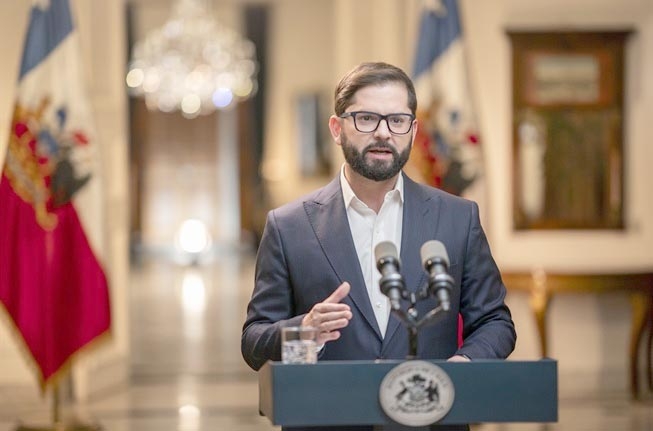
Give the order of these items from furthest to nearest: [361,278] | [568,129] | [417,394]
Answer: [568,129], [361,278], [417,394]

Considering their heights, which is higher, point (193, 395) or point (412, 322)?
point (412, 322)

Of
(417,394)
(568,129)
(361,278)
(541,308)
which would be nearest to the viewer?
(417,394)

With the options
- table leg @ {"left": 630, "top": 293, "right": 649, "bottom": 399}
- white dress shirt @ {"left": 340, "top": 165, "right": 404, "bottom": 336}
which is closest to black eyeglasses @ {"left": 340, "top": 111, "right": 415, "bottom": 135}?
white dress shirt @ {"left": 340, "top": 165, "right": 404, "bottom": 336}

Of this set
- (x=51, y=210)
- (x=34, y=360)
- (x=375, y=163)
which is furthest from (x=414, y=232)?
(x=51, y=210)

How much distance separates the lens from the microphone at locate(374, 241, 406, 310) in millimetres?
2588

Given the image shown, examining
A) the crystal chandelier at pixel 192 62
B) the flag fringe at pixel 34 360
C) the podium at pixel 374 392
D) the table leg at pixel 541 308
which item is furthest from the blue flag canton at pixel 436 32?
the crystal chandelier at pixel 192 62

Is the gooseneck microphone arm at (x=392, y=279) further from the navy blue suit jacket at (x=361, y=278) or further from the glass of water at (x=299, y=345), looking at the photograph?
the navy blue suit jacket at (x=361, y=278)

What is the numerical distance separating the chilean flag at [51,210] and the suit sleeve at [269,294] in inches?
191

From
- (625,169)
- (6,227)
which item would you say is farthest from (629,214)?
(6,227)

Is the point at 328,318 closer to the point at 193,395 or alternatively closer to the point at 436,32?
the point at 436,32

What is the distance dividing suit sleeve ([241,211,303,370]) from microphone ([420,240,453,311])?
526mm

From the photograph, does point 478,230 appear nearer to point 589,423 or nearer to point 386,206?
point 386,206

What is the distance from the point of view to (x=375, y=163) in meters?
A: 2.97

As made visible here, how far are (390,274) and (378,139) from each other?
0.45 m
